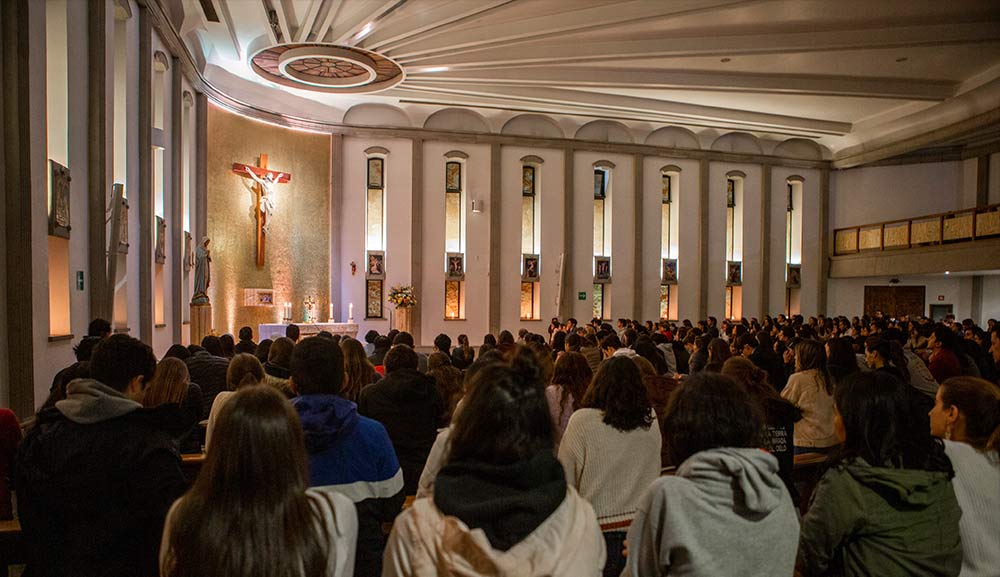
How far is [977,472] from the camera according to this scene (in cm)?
224

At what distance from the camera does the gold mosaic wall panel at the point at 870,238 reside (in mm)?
17938

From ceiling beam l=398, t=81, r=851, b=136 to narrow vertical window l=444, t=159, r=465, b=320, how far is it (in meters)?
2.81

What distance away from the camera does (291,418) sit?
153cm

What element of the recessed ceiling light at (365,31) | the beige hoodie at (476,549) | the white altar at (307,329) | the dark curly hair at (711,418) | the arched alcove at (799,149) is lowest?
the white altar at (307,329)

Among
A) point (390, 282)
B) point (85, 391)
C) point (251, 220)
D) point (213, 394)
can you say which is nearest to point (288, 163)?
point (251, 220)

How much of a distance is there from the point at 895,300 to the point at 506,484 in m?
20.9

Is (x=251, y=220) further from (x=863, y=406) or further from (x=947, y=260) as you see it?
(x=947, y=260)

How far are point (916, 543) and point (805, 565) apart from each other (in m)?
0.33

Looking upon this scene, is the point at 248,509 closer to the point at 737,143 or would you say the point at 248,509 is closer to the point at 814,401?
the point at 814,401

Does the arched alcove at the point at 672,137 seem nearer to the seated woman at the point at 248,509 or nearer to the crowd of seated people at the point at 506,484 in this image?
the crowd of seated people at the point at 506,484

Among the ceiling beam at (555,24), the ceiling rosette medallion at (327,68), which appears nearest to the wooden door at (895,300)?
the ceiling beam at (555,24)

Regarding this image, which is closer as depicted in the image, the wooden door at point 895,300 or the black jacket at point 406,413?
the black jacket at point 406,413

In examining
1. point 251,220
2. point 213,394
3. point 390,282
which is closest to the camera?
point 213,394

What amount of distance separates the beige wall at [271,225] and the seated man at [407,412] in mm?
11591
